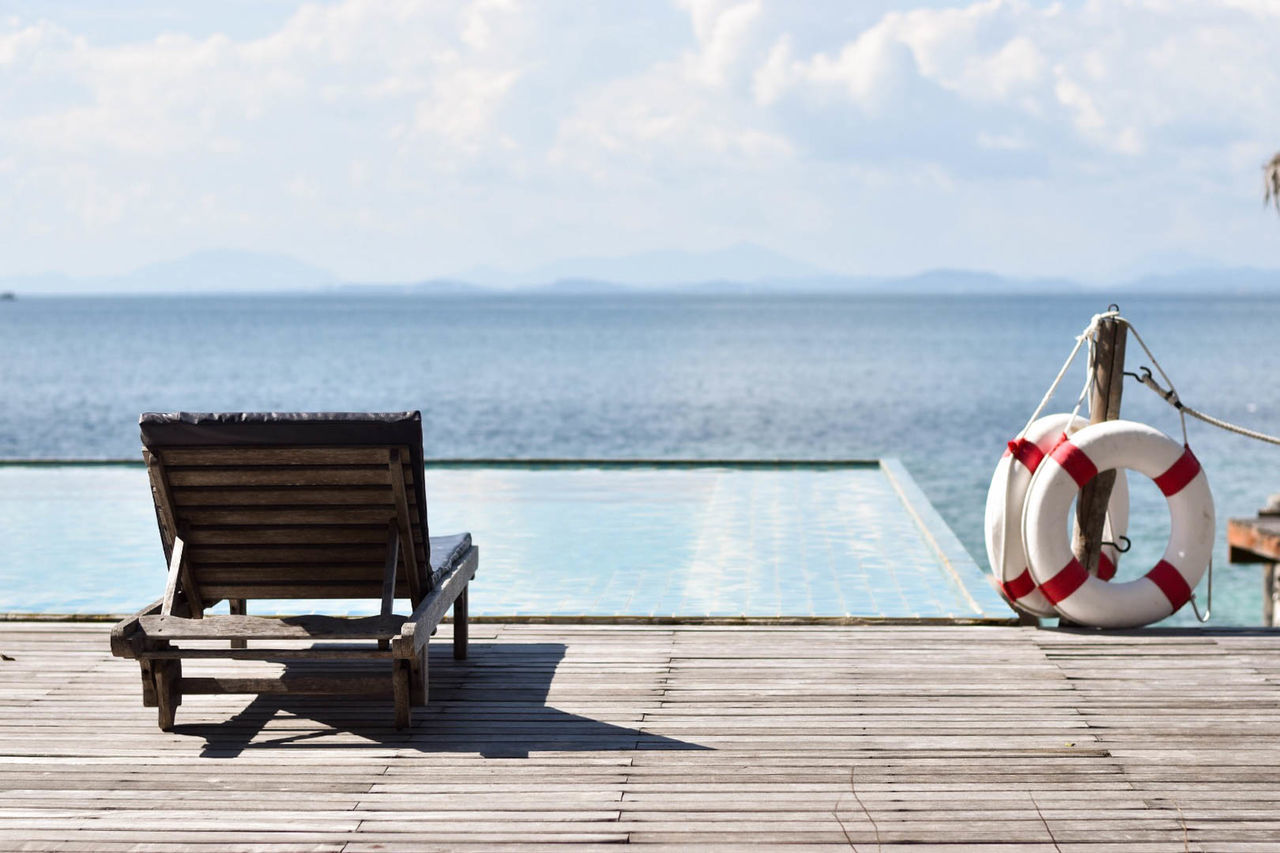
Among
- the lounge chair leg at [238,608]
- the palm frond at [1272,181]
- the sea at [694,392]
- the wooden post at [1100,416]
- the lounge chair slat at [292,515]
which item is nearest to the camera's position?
the lounge chair slat at [292,515]

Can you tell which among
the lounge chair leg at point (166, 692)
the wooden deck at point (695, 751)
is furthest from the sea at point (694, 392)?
the lounge chair leg at point (166, 692)

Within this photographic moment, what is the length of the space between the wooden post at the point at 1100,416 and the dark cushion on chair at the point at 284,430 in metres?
2.49

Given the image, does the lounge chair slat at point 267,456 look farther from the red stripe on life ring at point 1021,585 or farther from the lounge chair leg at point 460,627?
the red stripe on life ring at point 1021,585

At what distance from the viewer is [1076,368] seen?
44.3 metres

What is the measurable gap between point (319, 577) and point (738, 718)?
1.21 m

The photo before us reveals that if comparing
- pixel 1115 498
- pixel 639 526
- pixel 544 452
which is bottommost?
pixel 544 452

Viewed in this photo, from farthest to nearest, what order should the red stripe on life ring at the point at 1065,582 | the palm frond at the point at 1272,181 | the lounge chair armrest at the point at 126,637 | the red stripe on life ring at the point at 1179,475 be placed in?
the palm frond at the point at 1272,181, the red stripe on life ring at the point at 1179,475, the red stripe on life ring at the point at 1065,582, the lounge chair armrest at the point at 126,637

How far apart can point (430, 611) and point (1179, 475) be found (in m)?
2.60

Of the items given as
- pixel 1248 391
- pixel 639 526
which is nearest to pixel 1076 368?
pixel 1248 391

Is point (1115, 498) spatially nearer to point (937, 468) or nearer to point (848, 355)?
point (937, 468)

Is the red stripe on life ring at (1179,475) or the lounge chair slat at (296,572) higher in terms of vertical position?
the red stripe on life ring at (1179,475)

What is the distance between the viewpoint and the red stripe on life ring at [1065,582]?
412 cm

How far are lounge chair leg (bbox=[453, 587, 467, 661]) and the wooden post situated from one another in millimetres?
2149

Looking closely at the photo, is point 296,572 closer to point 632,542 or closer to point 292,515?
point 292,515
